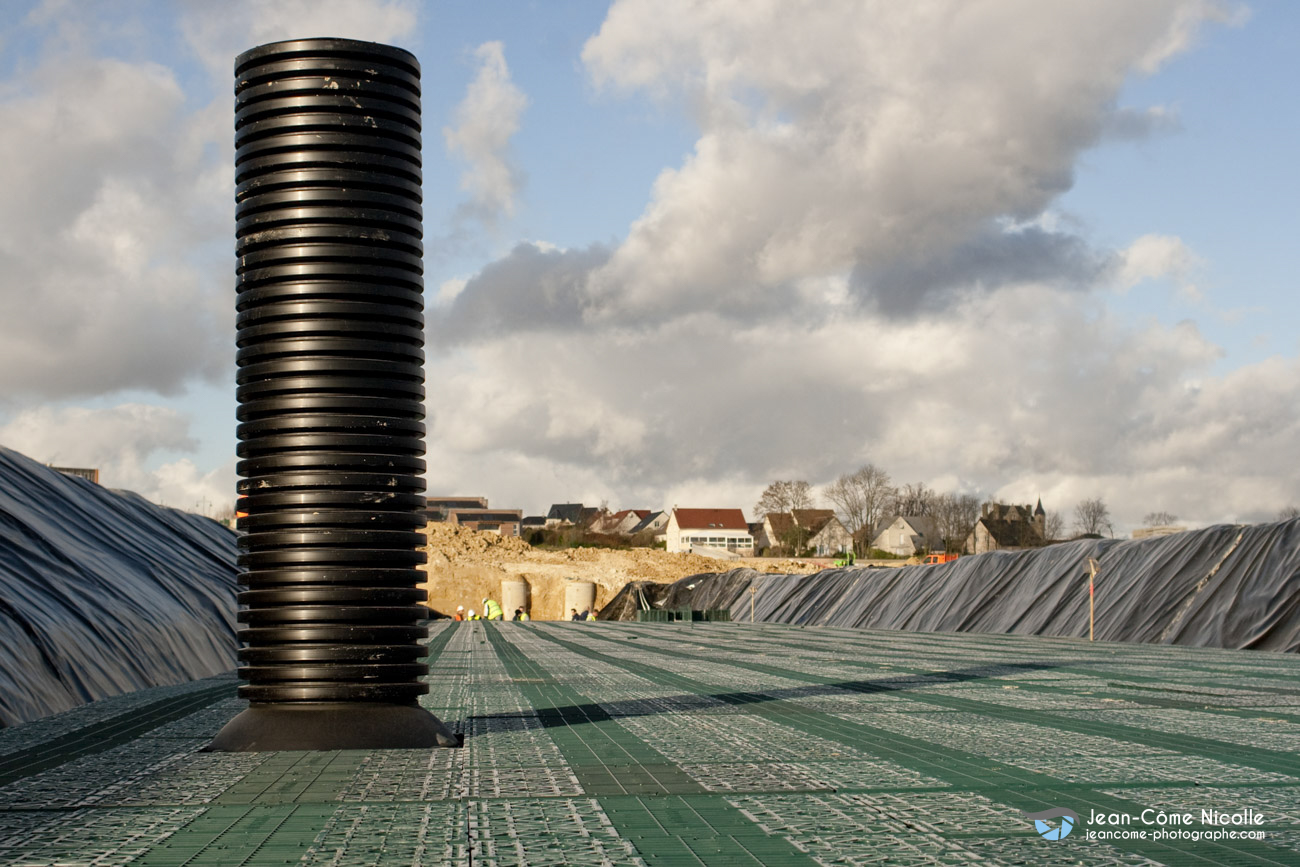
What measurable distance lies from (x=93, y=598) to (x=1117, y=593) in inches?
609

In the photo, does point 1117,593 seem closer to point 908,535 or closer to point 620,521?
point 908,535

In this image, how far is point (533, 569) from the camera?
2427 inches

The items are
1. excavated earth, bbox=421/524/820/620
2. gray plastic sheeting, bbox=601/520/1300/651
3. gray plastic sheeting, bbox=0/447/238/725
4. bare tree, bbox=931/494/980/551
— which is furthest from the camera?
bare tree, bbox=931/494/980/551

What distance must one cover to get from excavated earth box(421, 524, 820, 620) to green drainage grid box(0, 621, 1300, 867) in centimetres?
5266

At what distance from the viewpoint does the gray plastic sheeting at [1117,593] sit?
50.8 feet

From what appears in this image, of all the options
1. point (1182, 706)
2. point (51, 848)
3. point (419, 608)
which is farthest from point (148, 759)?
point (1182, 706)

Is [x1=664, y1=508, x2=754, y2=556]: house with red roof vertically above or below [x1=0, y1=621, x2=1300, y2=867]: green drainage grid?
above

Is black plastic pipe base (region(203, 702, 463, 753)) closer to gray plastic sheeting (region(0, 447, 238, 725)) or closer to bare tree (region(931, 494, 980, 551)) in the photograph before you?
gray plastic sheeting (region(0, 447, 238, 725))

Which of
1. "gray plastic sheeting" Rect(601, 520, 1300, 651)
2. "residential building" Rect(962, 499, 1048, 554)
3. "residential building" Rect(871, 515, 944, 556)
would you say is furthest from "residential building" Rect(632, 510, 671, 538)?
"gray plastic sheeting" Rect(601, 520, 1300, 651)

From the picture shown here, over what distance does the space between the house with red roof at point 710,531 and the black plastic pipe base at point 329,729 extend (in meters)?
111

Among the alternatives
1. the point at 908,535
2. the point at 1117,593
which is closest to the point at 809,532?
the point at 908,535

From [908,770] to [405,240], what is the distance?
2.89m

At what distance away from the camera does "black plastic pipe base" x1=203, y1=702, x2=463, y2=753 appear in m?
4.21

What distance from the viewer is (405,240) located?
473cm
